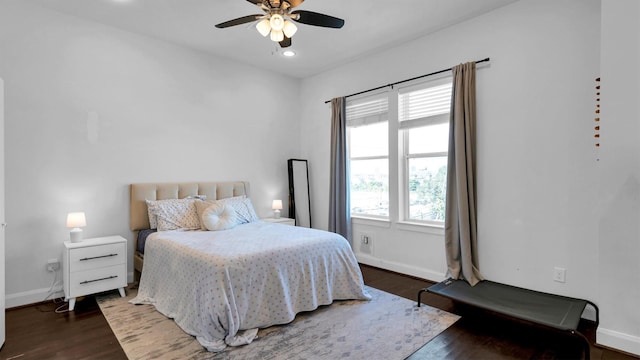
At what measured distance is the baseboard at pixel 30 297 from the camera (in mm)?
3127

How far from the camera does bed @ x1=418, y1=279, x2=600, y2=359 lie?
95.0 inches

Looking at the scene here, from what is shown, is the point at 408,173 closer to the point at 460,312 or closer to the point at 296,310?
the point at 460,312

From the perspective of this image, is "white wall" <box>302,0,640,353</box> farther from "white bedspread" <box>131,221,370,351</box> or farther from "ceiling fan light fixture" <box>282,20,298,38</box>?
"ceiling fan light fixture" <box>282,20,298,38</box>

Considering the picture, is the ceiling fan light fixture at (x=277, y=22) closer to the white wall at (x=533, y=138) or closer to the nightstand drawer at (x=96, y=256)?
the white wall at (x=533, y=138)

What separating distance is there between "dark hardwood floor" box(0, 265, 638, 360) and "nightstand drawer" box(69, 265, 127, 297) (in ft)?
0.55

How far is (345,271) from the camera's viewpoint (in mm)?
3275

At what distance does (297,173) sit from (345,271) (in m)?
2.47

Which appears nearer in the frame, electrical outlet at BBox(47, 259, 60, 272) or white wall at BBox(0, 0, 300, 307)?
white wall at BBox(0, 0, 300, 307)

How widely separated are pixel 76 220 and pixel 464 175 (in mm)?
3962

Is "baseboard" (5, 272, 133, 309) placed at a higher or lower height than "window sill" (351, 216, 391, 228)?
lower

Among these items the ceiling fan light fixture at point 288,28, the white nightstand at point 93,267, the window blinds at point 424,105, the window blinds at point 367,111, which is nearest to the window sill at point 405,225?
the window blinds at point 424,105

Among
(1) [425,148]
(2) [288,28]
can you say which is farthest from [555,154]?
(2) [288,28]

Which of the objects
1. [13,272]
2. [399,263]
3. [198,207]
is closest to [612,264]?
[399,263]

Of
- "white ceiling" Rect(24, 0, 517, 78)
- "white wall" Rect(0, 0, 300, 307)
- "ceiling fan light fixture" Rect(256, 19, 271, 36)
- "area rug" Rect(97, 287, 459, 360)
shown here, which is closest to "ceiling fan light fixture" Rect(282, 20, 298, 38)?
"ceiling fan light fixture" Rect(256, 19, 271, 36)
